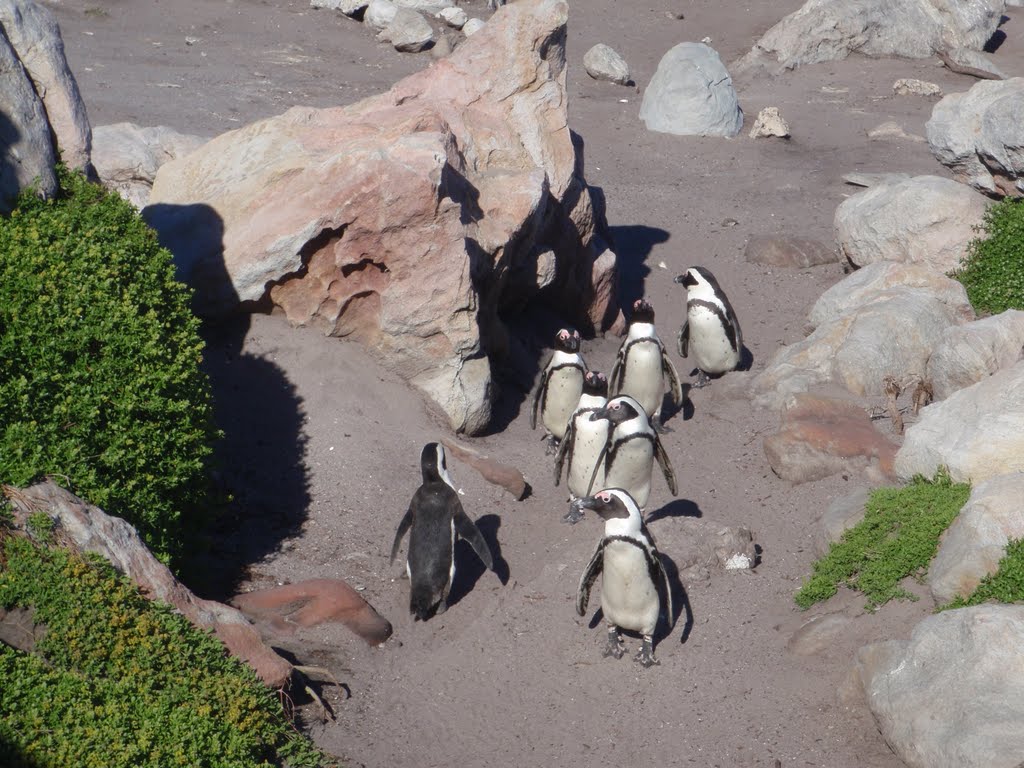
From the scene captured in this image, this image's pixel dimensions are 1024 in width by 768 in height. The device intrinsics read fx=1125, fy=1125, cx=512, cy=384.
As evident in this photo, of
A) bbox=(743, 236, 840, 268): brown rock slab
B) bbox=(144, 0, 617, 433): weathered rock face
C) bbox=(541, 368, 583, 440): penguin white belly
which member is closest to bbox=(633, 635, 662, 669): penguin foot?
bbox=(541, 368, 583, 440): penguin white belly

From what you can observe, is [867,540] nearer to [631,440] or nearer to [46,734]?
[631,440]

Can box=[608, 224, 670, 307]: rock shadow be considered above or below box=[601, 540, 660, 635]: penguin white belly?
below

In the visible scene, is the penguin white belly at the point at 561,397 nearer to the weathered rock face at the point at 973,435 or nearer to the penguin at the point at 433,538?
the penguin at the point at 433,538

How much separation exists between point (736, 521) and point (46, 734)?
574 centimetres

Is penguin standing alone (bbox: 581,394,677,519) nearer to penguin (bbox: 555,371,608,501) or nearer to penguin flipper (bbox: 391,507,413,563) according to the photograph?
penguin (bbox: 555,371,608,501)

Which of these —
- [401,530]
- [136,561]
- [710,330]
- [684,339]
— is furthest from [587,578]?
[684,339]

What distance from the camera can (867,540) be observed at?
774 cm

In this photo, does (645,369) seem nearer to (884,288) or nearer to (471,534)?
(884,288)

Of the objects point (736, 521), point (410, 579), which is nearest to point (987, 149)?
point (736, 521)

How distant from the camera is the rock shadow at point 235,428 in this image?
7.99m

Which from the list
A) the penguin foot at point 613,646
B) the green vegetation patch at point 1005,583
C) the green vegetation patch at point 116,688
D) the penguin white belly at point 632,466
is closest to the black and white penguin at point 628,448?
the penguin white belly at point 632,466

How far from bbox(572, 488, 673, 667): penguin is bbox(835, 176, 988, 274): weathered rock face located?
24.5ft

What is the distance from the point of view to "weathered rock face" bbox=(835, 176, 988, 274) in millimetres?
13070

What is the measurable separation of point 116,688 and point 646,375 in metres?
6.52
